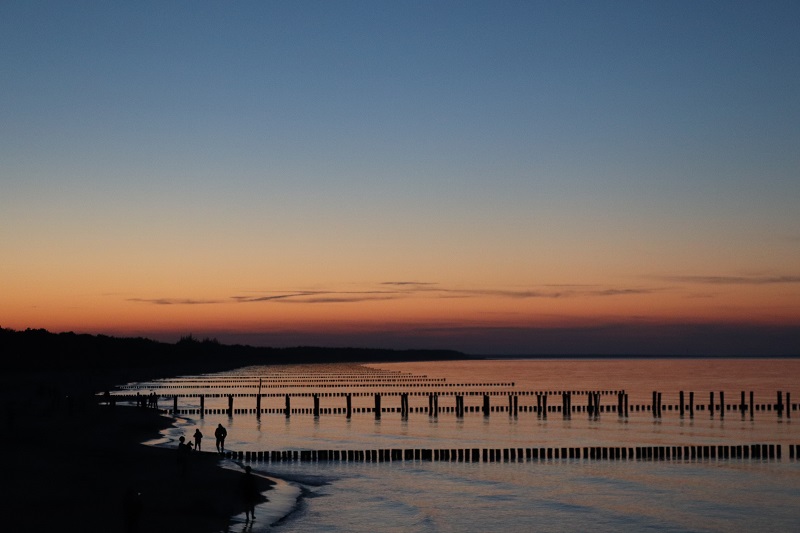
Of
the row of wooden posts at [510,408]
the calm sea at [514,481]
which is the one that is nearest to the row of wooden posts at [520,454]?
the calm sea at [514,481]

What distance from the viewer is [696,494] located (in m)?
36.8

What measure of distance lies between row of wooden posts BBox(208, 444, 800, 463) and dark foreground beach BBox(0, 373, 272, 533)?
4.63 metres

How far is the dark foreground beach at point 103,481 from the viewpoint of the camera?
2514 cm

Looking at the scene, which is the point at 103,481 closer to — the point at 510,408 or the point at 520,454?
the point at 520,454

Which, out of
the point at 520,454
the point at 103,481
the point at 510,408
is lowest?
the point at 510,408

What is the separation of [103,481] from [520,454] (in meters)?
23.3

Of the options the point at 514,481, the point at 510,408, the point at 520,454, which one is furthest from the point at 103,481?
the point at 510,408

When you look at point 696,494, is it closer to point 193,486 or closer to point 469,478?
point 469,478

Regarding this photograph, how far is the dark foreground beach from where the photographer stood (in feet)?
82.5

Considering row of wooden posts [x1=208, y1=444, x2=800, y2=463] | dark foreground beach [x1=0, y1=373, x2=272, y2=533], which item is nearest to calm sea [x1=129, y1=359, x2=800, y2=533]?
row of wooden posts [x1=208, y1=444, x2=800, y2=463]

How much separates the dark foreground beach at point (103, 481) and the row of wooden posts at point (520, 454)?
15.2 feet

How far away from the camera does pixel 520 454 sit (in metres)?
47.3

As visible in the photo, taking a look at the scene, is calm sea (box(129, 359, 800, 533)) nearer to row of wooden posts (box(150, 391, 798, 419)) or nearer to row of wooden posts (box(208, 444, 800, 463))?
row of wooden posts (box(208, 444, 800, 463))

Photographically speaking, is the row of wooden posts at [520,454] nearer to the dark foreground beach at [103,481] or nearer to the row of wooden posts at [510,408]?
the dark foreground beach at [103,481]
